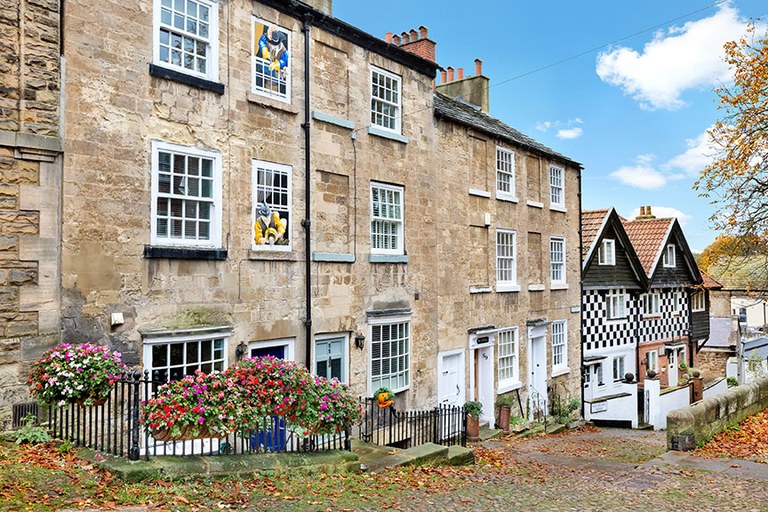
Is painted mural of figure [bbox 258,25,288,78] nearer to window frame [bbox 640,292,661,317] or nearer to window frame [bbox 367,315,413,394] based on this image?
window frame [bbox 367,315,413,394]

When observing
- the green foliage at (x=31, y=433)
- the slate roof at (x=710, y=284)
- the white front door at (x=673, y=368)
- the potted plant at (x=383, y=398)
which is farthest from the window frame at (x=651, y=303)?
the green foliage at (x=31, y=433)

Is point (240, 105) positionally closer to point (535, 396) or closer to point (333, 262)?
point (333, 262)

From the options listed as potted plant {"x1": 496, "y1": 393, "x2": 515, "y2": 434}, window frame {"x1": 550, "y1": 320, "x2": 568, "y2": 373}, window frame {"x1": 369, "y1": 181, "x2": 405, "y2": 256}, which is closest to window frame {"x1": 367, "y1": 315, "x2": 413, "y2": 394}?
window frame {"x1": 369, "y1": 181, "x2": 405, "y2": 256}

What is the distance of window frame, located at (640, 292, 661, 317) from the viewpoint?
95.6 feet

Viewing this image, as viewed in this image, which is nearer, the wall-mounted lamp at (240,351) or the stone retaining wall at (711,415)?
the wall-mounted lamp at (240,351)

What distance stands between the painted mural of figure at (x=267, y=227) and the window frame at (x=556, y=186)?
42.2 ft

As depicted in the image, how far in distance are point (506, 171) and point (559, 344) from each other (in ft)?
23.0

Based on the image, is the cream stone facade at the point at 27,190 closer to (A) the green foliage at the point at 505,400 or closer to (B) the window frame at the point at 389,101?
(B) the window frame at the point at 389,101

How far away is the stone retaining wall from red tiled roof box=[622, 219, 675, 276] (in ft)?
44.8

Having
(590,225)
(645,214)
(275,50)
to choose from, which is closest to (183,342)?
(275,50)

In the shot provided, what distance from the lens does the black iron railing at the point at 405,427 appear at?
14.3 meters

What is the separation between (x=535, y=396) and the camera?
21.4m

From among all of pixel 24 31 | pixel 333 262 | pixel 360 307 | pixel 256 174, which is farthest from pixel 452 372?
pixel 24 31

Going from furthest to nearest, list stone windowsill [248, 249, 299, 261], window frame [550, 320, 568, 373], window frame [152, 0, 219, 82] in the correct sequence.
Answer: window frame [550, 320, 568, 373] → stone windowsill [248, 249, 299, 261] → window frame [152, 0, 219, 82]
